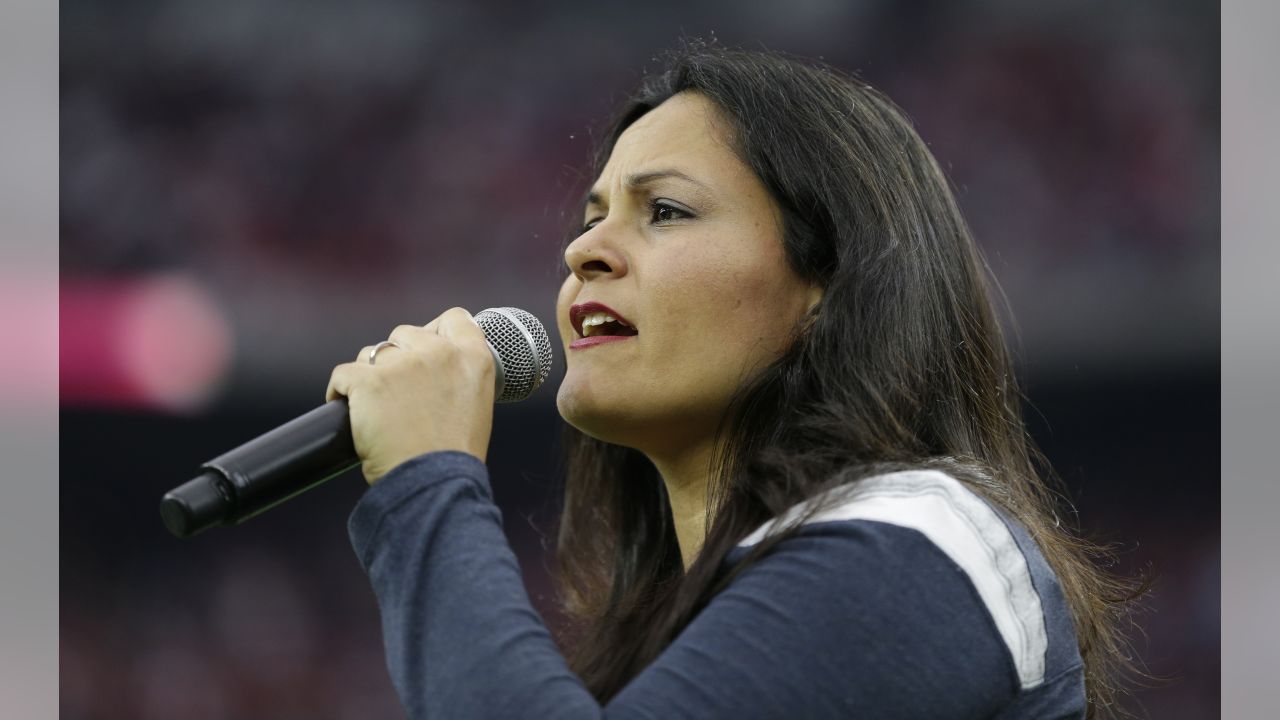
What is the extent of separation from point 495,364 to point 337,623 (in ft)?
4.99

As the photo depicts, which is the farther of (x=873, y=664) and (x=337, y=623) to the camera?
(x=337, y=623)

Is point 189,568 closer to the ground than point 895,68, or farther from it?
closer to the ground

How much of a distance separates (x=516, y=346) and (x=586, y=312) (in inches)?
5.2

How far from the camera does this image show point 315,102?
103 inches

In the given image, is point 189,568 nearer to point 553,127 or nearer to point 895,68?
point 553,127

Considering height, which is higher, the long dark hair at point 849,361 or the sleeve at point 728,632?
the long dark hair at point 849,361

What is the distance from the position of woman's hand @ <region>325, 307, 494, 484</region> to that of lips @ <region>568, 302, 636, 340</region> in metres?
0.21

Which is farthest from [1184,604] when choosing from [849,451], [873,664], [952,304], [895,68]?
[873,664]

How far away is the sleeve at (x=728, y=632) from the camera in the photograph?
35.2 inches

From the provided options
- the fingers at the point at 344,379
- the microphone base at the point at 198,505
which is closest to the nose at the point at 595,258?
the fingers at the point at 344,379

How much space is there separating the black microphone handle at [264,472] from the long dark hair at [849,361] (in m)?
0.33

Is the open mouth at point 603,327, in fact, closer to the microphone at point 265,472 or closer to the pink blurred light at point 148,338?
the microphone at point 265,472

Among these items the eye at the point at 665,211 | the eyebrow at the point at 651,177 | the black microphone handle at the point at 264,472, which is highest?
the eyebrow at the point at 651,177
